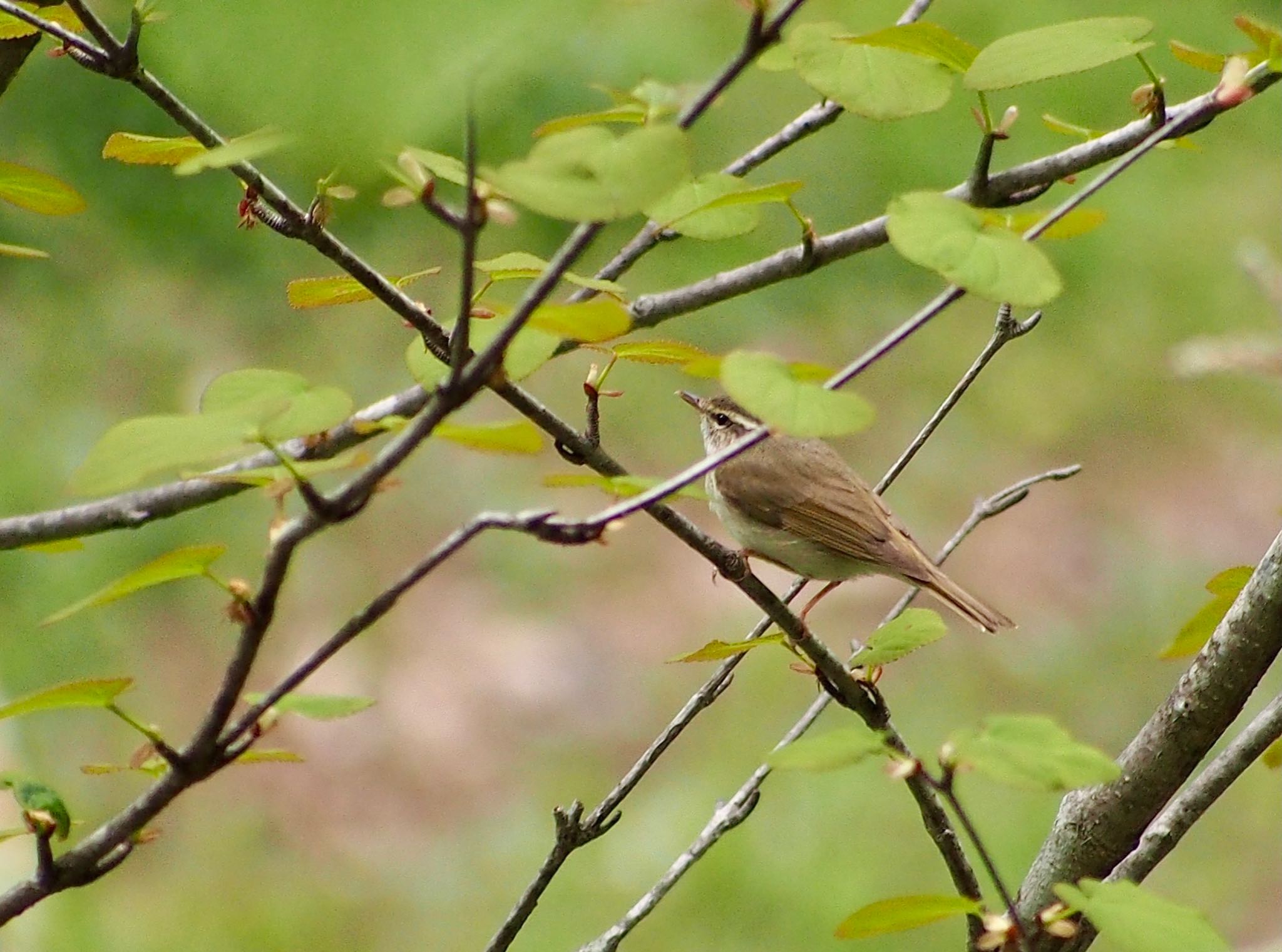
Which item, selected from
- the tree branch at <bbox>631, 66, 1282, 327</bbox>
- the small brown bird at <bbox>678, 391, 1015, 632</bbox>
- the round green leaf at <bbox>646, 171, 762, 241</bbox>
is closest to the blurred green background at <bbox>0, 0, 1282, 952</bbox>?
the small brown bird at <bbox>678, 391, 1015, 632</bbox>

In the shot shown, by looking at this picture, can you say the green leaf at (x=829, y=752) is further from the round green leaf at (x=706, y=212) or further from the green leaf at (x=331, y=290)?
the green leaf at (x=331, y=290)

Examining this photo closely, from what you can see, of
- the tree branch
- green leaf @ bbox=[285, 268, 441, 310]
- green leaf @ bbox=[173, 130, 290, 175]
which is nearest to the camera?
green leaf @ bbox=[173, 130, 290, 175]

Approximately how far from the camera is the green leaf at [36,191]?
4.72ft

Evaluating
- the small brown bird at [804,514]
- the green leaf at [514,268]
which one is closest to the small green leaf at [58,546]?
the green leaf at [514,268]

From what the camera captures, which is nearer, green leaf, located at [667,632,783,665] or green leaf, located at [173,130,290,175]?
green leaf, located at [173,130,290,175]

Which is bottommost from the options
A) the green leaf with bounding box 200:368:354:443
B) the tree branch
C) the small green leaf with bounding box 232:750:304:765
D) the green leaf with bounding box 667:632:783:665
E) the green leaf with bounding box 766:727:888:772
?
the green leaf with bounding box 766:727:888:772

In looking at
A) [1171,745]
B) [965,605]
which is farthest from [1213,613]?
[965,605]

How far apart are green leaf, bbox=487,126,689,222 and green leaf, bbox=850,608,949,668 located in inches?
26.3

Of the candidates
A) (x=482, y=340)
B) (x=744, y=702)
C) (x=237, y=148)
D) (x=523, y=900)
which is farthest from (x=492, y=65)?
(x=744, y=702)

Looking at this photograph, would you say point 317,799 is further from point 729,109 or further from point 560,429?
point 560,429

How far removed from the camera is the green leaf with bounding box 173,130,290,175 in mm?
856

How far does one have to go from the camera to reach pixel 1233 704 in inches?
64.6

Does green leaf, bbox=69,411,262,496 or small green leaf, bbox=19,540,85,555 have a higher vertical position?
→ small green leaf, bbox=19,540,85,555

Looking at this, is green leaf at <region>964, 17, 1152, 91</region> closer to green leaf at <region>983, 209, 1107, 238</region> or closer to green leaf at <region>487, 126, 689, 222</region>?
green leaf at <region>983, 209, 1107, 238</region>
